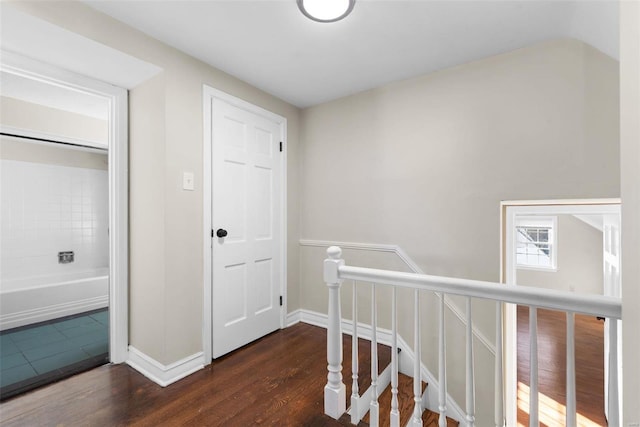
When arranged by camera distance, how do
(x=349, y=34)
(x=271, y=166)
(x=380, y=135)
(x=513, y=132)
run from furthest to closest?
(x=271, y=166), (x=380, y=135), (x=513, y=132), (x=349, y=34)

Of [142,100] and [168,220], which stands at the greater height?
[142,100]

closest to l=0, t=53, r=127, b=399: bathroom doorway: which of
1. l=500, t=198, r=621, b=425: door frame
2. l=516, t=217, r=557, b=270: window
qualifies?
l=500, t=198, r=621, b=425: door frame

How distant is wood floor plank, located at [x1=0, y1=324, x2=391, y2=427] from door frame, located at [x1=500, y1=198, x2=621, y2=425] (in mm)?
960

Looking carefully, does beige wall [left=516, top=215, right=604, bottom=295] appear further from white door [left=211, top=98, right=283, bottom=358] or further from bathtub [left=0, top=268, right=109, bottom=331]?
bathtub [left=0, top=268, right=109, bottom=331]

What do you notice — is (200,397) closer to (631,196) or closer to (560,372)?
(631,196)

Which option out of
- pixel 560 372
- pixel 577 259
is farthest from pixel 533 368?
pixel 577 259

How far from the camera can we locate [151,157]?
6.43ft

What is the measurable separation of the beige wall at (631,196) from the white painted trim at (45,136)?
347 centimetres

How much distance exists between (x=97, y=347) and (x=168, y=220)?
1.45 m

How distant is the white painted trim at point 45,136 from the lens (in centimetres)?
256

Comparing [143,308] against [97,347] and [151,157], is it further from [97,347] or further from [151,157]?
[151,157]

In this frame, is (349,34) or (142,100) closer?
(349,34)

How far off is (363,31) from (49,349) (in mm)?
3413

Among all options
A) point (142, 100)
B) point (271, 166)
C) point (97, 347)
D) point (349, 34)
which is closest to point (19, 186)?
point (97, 347)
